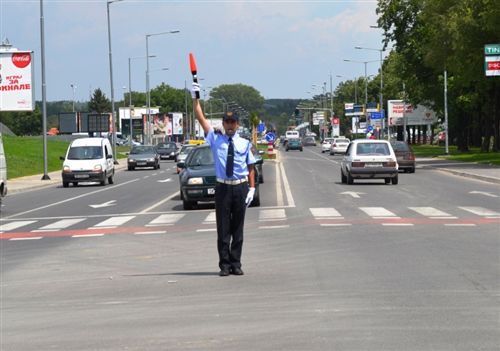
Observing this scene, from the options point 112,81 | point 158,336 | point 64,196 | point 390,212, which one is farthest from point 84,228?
point 112,81

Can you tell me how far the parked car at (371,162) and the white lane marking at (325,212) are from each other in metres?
12.0

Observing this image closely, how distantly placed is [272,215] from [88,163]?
74.5 feet

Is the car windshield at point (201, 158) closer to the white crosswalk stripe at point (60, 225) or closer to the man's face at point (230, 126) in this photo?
the white crosswalk stripe at point (60, 225)

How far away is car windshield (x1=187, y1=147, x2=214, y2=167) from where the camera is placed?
87.0ft

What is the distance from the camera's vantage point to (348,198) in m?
27.9

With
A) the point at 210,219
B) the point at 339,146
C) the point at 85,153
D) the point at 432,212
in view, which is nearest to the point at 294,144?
the point at 339,146

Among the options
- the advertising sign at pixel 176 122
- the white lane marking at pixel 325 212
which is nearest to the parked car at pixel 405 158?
the white lane marking at pixel 325 212

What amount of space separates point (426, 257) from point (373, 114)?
86.3 m

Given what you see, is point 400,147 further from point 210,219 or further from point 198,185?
point 210,219

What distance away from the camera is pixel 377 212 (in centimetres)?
2238

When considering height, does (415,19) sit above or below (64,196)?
above

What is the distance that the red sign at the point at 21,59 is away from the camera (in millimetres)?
53594

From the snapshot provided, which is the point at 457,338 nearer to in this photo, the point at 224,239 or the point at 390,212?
the point at 224,239

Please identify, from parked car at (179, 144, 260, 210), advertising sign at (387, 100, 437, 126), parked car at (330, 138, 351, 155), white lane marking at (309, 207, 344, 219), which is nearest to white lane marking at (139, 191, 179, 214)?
parked car at (179, 144, 260, 210)
